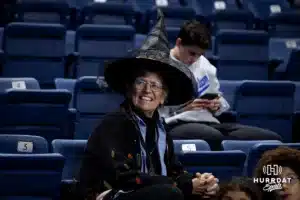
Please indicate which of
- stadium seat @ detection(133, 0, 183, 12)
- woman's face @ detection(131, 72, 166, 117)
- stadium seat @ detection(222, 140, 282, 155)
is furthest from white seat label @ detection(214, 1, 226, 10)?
woman's face @ detection(131, 72, 166, 117)

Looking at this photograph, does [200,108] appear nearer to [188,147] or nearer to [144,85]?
[188,147]

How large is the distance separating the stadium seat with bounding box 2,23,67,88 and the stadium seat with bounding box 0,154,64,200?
1.77 meters

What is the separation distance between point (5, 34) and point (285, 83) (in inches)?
60.3

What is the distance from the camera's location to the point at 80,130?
13.5 ft

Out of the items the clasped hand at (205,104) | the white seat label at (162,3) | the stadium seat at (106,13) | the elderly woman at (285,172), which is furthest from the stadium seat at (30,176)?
the white seat label at (162,3)

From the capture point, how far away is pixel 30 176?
9.64ft

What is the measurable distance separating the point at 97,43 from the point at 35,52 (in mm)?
369

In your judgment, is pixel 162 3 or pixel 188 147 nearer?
pixel 188 147

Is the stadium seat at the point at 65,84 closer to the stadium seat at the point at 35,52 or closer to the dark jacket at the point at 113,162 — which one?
the stadium seat at the point at 35,52

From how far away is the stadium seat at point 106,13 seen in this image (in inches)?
215

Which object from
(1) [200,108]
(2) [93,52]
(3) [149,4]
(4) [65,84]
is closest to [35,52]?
(2) [93,52]

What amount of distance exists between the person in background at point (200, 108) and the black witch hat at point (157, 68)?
87 cm

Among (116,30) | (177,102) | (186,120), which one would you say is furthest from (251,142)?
(116,30)

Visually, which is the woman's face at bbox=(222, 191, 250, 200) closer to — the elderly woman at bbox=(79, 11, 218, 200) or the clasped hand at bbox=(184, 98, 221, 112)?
the elderly woman at bbox=(79, 11, 218, 200)
